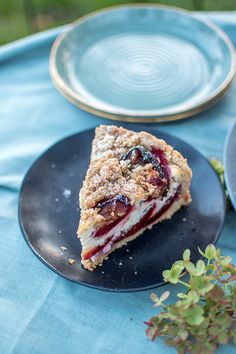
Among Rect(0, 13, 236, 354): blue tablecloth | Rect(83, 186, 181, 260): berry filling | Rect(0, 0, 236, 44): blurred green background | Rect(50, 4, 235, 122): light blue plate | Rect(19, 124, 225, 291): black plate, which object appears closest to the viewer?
Rect(0, 13, 236, 354): blue tablecloth

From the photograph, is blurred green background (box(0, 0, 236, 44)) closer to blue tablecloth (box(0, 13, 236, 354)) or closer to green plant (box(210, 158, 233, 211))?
blue tablecloth (box(0, 13, 236, 354))

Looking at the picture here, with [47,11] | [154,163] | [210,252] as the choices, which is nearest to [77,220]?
[154,163]

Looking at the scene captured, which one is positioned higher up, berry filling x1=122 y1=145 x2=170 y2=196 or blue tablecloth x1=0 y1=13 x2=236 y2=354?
berry filling x1=122 y1=145 x2=170 y2=196

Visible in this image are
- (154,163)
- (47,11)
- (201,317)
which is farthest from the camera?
(47,11)

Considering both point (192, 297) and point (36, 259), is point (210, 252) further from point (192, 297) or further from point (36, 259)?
point (36, 259)

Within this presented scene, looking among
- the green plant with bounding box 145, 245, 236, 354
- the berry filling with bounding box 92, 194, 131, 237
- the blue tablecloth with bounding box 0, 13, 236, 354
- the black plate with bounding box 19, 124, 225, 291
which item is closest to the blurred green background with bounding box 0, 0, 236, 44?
the blue tablecloth with bounding box 0, 13, 236, 354
